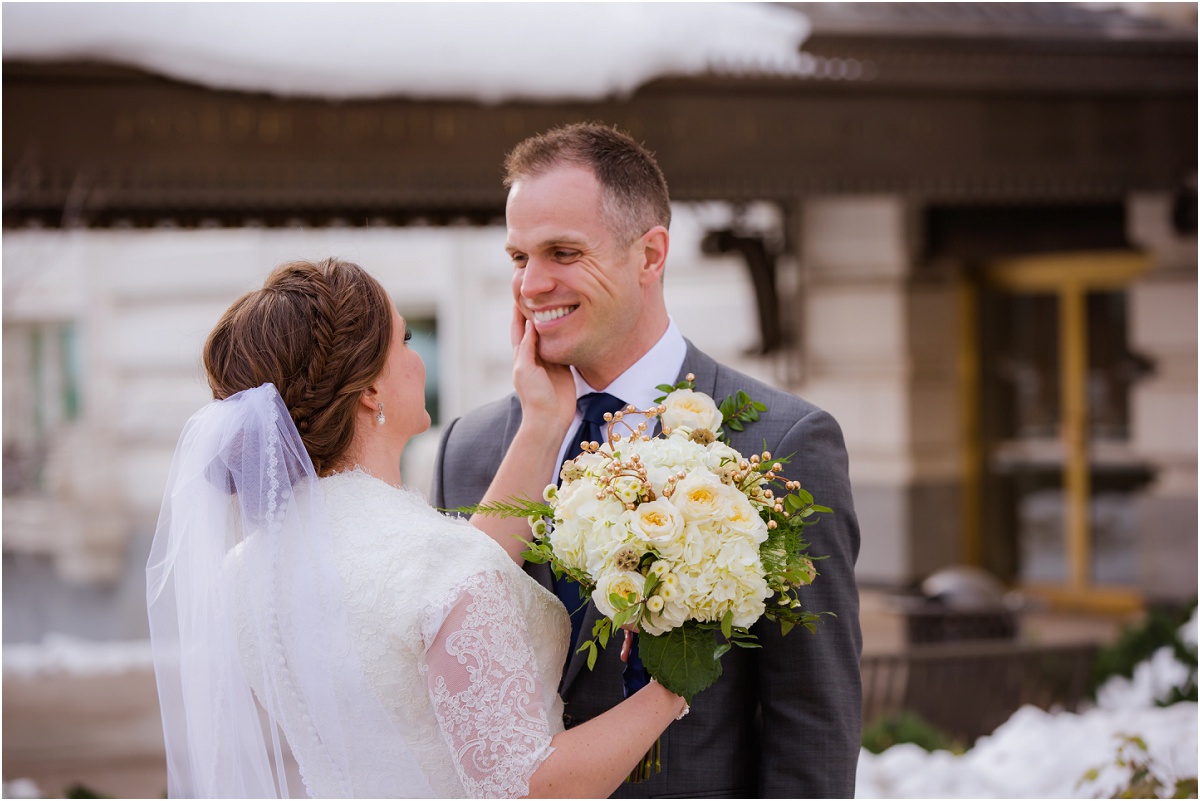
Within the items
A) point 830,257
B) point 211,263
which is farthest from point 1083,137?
point 211,263

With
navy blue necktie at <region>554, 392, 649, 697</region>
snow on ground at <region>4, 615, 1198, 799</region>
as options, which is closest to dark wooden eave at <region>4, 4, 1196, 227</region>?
snow on ground at <region>4, 615, 1198, 799</region>

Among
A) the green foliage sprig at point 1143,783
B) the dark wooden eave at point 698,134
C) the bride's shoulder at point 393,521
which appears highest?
the dark wooden eave at point 698,134

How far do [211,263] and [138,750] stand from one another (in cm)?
697

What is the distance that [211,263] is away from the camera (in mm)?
12859

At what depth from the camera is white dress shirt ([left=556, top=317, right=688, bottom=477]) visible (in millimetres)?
2707

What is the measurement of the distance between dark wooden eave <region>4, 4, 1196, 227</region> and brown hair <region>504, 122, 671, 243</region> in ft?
11.4

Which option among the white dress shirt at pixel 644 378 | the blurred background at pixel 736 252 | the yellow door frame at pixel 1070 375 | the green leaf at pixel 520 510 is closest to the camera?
the green leaf at pixel 520 510

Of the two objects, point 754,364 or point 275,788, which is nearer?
point 275,788

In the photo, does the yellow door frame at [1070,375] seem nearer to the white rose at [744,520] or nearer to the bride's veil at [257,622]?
the white rose at [744,520]

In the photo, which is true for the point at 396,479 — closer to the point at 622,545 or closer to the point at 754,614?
the point at 622,545

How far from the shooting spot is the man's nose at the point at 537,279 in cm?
262

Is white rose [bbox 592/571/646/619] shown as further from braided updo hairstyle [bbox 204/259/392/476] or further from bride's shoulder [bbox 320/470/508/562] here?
braided updo hairstyle [bbox 204/259/392/476]

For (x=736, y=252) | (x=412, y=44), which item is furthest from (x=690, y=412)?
(x=736, y=252)

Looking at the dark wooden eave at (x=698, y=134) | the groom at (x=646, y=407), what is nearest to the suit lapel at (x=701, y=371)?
the groom at (x=646, y=407)
